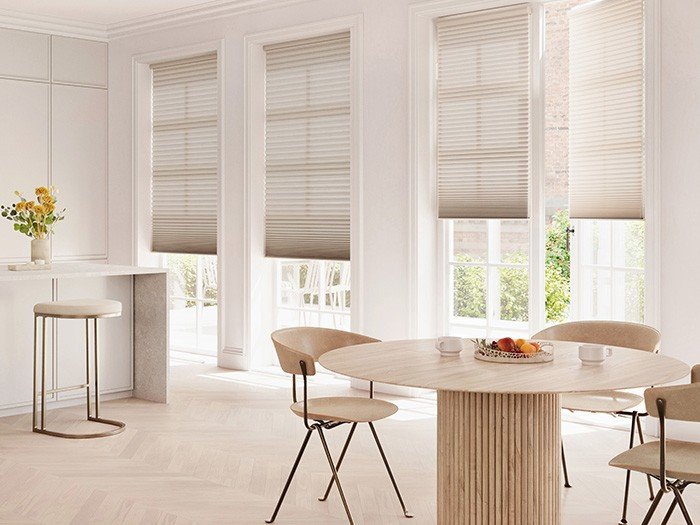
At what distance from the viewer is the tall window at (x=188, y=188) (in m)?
8.61

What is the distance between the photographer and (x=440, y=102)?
6984 millimetres

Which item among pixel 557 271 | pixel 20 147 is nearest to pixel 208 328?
pixel 20 147

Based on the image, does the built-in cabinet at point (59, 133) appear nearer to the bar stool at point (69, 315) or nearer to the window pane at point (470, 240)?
the bar stool at point (69, 315)

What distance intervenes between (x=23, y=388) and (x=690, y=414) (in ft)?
15.4

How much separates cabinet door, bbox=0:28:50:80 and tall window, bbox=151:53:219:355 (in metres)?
1.03

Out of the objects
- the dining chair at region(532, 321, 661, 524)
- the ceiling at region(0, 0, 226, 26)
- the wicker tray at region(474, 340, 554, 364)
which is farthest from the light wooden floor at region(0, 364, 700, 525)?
the ceiling at region(0, 0, 226, 26)

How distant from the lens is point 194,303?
359 inches

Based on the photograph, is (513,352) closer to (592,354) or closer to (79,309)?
(592,354)

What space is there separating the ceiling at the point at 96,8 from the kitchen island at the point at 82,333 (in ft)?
8.78

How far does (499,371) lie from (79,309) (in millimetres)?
3238

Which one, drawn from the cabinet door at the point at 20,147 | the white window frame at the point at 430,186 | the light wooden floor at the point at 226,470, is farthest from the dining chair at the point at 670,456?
the cabinet door at the point at 20,147

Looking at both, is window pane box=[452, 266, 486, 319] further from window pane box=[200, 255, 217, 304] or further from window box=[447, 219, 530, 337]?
window pane box=[200, 255, 217, 304]

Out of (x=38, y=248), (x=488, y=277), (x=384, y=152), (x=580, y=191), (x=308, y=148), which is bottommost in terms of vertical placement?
(x=488, y=277)

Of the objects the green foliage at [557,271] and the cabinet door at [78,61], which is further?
the green foliage at [557,271]
